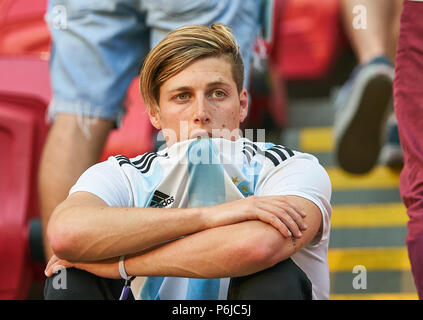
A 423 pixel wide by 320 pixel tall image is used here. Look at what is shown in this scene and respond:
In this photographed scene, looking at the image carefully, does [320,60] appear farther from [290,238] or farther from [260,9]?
[290,238]

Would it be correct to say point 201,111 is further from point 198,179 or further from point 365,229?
point 365,229

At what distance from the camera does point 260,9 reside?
243cm

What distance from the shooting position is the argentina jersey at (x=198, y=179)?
178 cm

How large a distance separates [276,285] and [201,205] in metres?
0.28

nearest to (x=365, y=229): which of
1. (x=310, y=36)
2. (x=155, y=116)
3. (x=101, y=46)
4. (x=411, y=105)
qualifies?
(x=411, y=105)

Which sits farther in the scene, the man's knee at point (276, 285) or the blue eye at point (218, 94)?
the blue eye at point (218, 94)

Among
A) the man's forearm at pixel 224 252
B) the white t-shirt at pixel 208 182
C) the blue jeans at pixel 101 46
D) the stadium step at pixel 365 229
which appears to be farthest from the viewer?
the stadium step at pixel 365 229

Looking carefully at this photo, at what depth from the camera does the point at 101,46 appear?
2.41 m

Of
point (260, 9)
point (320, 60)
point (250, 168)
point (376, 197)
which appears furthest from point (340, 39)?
point (250, 168)

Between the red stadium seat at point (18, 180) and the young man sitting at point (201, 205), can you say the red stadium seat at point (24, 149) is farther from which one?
the young man sitting at point (201, 205)

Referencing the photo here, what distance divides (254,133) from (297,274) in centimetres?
63

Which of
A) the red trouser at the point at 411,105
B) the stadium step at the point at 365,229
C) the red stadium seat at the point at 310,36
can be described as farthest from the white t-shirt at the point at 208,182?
the red stadium seat at the point at 310,36

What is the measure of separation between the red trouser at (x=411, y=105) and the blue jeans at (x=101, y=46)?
0.45 meters

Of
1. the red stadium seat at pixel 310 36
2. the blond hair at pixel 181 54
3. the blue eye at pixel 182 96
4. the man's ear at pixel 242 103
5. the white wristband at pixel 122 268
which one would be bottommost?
the white wristband at pixel 122 268
